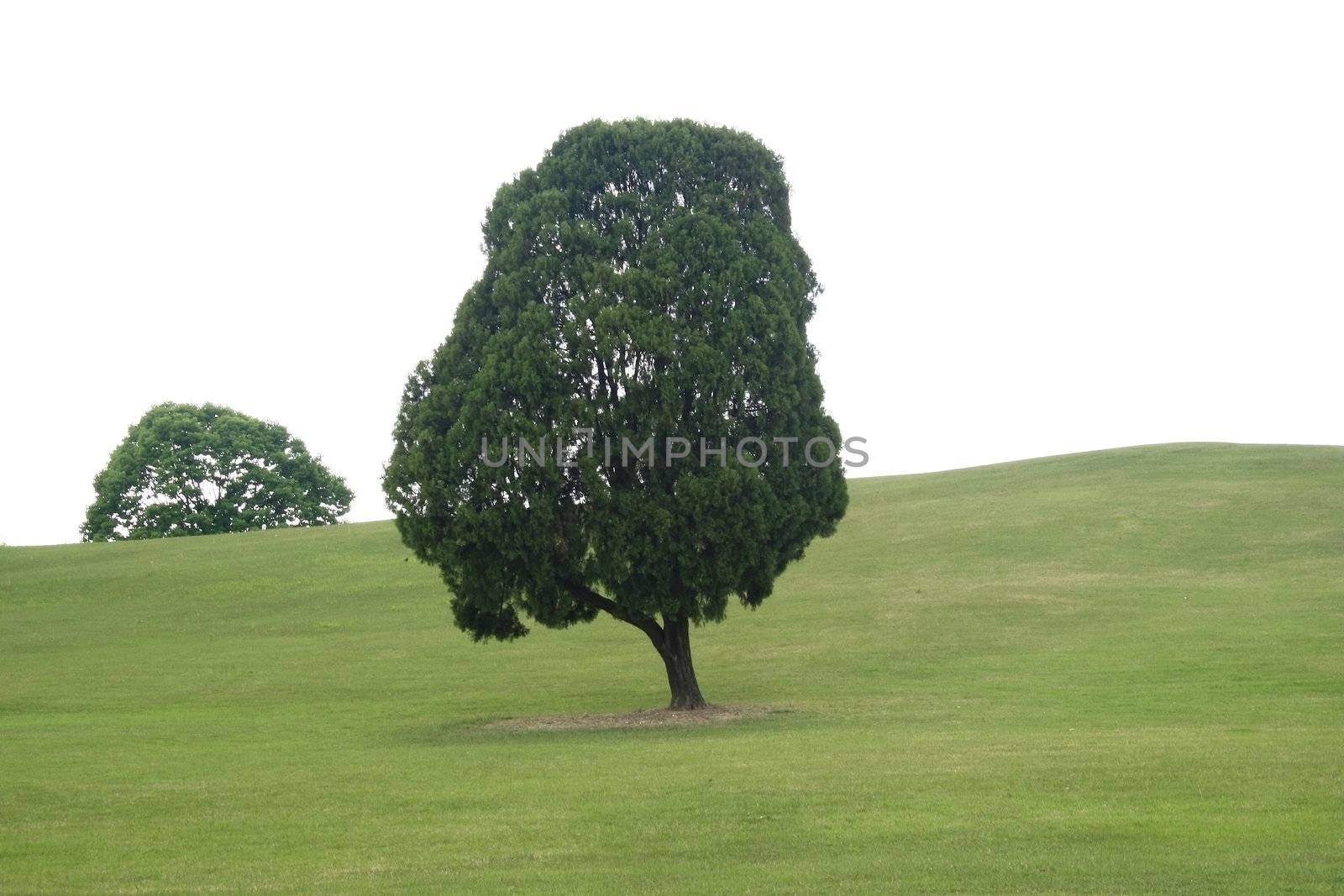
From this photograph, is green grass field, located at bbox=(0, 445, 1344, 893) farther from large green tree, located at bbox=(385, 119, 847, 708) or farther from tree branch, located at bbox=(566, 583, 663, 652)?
large green tree, located at bbox=(385, 119, 847, 708)

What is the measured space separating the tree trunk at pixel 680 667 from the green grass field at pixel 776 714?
7.59ft

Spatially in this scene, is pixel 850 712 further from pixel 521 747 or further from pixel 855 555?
pixel 855 555

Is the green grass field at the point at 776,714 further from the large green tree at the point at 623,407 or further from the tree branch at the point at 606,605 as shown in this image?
the large green tree at the point at 623,407

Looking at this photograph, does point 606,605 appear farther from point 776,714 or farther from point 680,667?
point 776,714

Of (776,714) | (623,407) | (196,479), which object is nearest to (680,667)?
(776,714)

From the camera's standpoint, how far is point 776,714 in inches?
1091

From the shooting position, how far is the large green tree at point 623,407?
26.3 m

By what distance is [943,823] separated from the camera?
14633 mm

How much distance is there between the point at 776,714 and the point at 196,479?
5991 cm

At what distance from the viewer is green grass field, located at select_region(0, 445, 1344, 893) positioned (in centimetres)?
1353

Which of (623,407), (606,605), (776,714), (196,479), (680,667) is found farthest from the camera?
(196,479)

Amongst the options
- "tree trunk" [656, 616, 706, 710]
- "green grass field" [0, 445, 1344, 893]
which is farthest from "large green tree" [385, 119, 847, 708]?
"green grass field" [0, 445, 1344, 893]

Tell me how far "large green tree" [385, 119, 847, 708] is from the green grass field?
326 centimetres

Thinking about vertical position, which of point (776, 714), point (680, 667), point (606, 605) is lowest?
point (776, 714)
